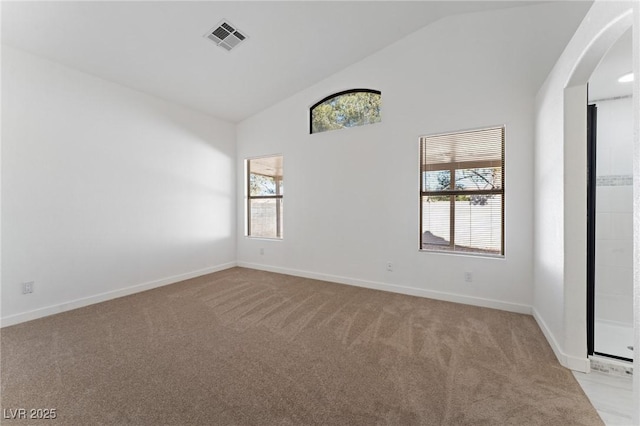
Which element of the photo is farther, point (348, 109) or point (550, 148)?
point (348, 109)

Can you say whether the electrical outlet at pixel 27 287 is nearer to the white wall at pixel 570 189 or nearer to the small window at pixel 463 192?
the small window at pixel 463 192

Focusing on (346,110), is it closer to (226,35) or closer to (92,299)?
(226,35)

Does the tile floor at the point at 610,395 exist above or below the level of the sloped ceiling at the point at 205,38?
below

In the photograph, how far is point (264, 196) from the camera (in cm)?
533

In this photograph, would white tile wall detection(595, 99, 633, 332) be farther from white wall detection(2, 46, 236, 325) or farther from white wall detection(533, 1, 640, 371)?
white wall detection(2, 46, 236, 325)

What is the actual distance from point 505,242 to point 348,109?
2914 millimetres

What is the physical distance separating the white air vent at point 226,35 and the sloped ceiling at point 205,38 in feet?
0.22

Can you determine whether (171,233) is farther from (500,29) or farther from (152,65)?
(500,29)

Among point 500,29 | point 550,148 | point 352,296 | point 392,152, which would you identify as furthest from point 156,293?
point 500,29

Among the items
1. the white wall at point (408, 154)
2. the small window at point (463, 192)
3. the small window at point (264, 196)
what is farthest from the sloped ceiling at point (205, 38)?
the small window at point (463, 192)

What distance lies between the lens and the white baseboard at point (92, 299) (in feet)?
9.31

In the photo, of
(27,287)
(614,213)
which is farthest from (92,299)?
(614,213)

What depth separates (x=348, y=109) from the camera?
4.26 meters

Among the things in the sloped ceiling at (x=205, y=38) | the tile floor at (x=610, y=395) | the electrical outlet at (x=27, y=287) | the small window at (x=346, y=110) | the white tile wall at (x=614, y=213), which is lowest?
the tile floor at (x=610, y=395)
